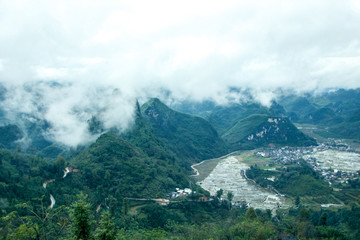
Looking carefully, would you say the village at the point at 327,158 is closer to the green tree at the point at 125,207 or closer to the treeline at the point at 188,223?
the treeline at the point at 188,223

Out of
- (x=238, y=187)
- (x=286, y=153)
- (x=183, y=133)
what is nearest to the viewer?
(x=238, y=187)

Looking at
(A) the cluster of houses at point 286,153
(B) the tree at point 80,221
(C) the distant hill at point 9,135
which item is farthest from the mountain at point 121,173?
(A) the cluster of houses at point 286,153

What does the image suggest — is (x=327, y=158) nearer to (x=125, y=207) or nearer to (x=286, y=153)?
(x=286, y=153)

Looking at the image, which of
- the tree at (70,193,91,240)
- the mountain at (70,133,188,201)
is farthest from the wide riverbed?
the tree at (70,193,91,240)

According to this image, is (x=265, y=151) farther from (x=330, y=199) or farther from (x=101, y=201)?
(x=101, y=201)

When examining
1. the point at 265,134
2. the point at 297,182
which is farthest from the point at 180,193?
the point at 265,134

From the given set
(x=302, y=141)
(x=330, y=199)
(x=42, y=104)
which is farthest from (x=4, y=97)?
(x=302, y=141)
